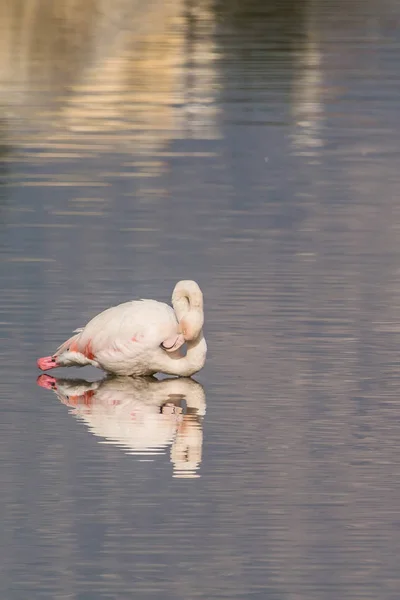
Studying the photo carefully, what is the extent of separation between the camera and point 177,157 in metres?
17.5

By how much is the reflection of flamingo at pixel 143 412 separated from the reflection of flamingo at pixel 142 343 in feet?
0.27

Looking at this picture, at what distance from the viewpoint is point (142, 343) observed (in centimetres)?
1070

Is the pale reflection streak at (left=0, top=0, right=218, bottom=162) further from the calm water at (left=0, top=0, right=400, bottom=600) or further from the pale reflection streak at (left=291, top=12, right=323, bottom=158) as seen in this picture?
the pale reflection streak at (left=291, top=12, right=323, bottom=158)

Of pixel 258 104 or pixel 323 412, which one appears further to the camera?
pixel 258 104

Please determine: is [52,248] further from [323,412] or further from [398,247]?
[323,412]

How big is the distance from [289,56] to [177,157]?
7.81 meters

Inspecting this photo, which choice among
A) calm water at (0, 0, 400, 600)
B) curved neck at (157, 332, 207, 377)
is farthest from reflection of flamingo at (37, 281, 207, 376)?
calm water at (0, 0, 400, 600)

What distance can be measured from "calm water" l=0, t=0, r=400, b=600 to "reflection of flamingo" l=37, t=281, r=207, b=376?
0.33 feet

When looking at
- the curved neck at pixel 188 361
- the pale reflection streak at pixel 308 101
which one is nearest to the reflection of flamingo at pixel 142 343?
the curved neck at pixel 188 361

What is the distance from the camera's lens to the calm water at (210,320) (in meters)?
7.92

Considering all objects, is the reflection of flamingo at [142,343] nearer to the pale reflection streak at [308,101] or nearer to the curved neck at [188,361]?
the curved neck at [188,361]

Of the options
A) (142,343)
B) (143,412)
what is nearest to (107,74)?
(142,343)

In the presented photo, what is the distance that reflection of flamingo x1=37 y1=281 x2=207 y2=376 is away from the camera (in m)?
10.7

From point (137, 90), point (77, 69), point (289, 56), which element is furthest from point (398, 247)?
point (289, 56)
